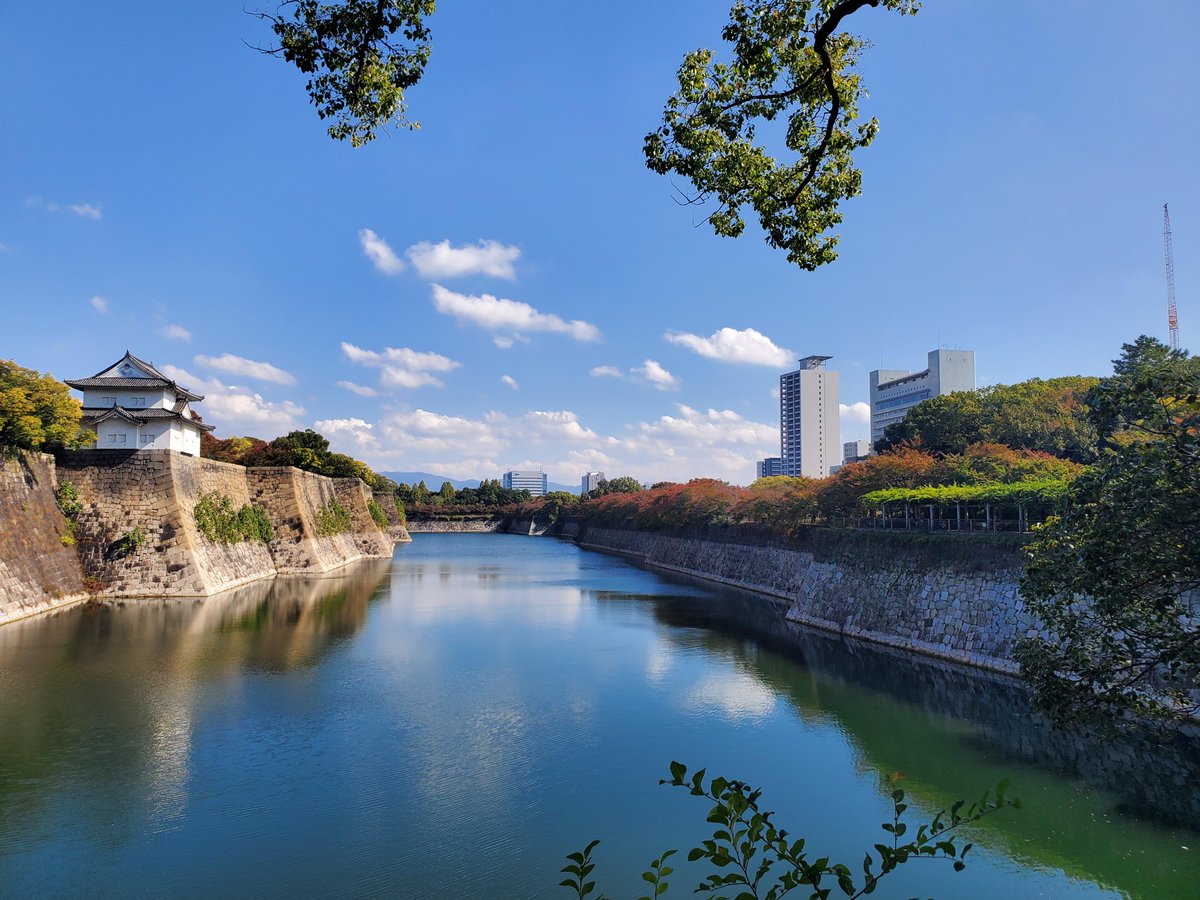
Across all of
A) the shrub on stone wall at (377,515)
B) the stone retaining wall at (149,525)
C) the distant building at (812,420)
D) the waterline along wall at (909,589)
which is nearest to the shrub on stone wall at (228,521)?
the stone retaining wall at (149,525)

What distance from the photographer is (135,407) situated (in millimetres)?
35688

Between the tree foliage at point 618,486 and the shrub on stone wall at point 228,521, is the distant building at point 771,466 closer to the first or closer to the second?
the tree foliage at point 618,486

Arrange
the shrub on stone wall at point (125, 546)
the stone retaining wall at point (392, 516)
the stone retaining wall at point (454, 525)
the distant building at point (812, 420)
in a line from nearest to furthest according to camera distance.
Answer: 1. the shrub on stone wall at point (125, 546)
2. the stone retaining wall at point (392, 516)
3. the stone retaining wall at point (454, 525)
4. the distant building at point (812, 420)

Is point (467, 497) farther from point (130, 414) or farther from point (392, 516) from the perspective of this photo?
point (130, 414)

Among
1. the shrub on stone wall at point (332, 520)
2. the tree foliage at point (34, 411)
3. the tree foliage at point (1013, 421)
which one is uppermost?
the tree foliage at point (1013, 421)

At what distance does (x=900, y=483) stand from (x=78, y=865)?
25137 millimetres

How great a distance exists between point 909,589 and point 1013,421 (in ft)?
62.4

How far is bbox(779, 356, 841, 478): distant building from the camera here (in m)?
133

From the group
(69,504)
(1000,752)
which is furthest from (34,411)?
(1000,752)

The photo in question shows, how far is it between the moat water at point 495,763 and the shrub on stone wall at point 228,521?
29.6 ft

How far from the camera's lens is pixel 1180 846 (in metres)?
8.91

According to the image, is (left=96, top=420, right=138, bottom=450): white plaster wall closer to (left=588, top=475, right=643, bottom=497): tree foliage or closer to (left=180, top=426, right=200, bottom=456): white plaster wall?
(left=180, top=426, right=200, bottom=456): white plaster wall

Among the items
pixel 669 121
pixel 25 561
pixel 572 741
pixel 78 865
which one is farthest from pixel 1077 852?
pixel 25 561

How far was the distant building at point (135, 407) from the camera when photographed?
110ft
